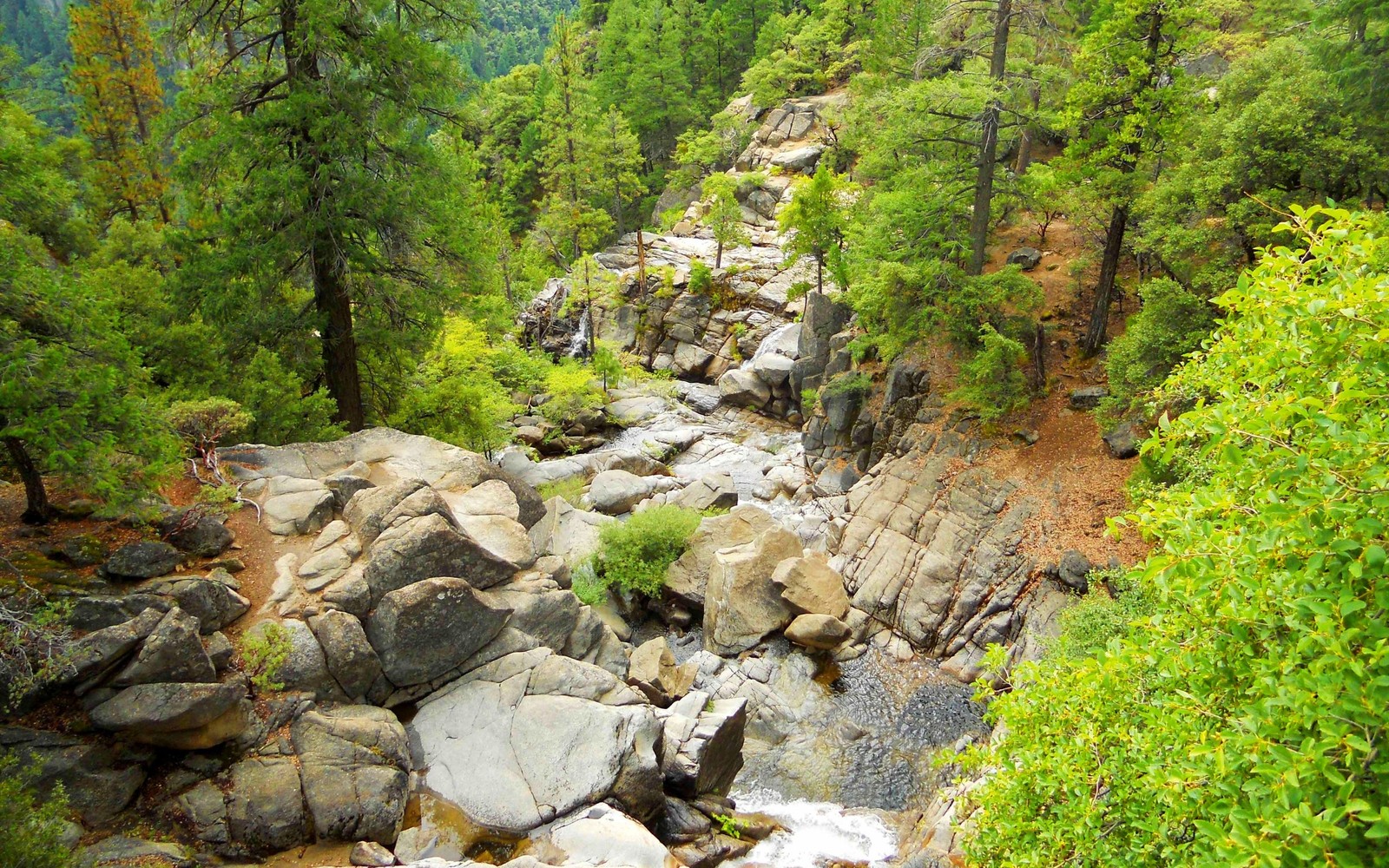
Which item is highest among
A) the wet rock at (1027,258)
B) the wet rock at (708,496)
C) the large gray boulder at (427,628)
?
the wet rock at (1027,258)

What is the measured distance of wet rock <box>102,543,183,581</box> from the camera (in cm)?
952

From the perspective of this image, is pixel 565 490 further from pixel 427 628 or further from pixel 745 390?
pixel 745 390

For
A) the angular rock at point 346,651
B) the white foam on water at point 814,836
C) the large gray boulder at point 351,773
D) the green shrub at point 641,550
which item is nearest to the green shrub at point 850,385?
the green shrub at point 641,550

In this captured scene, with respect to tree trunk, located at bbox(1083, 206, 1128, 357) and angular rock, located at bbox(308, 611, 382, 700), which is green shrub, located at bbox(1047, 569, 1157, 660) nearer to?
tree trunk, located at bbox(1083, 206, 1128, 357)

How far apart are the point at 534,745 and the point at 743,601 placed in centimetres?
812

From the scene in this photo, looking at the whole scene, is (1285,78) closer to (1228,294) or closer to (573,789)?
(1228,294)

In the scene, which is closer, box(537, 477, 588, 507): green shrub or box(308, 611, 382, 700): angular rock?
box(308, 611, 382, 700): angular rock

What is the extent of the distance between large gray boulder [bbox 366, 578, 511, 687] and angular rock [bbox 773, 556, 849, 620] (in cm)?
856

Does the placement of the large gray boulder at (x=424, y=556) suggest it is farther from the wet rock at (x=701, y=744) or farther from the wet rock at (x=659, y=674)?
the wet rock at (x=701, y=744)

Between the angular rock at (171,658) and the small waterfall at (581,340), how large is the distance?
3370 centimetres

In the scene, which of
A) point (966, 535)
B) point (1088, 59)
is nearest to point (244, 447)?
point (966, 535)

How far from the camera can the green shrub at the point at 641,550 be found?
61.9 ft

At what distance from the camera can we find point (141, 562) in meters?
9.74

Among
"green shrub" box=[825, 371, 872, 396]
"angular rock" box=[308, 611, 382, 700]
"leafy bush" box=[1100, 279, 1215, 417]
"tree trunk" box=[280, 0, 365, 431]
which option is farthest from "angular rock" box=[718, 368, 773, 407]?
"angular rock" box=[308, 611, 382, 700]
